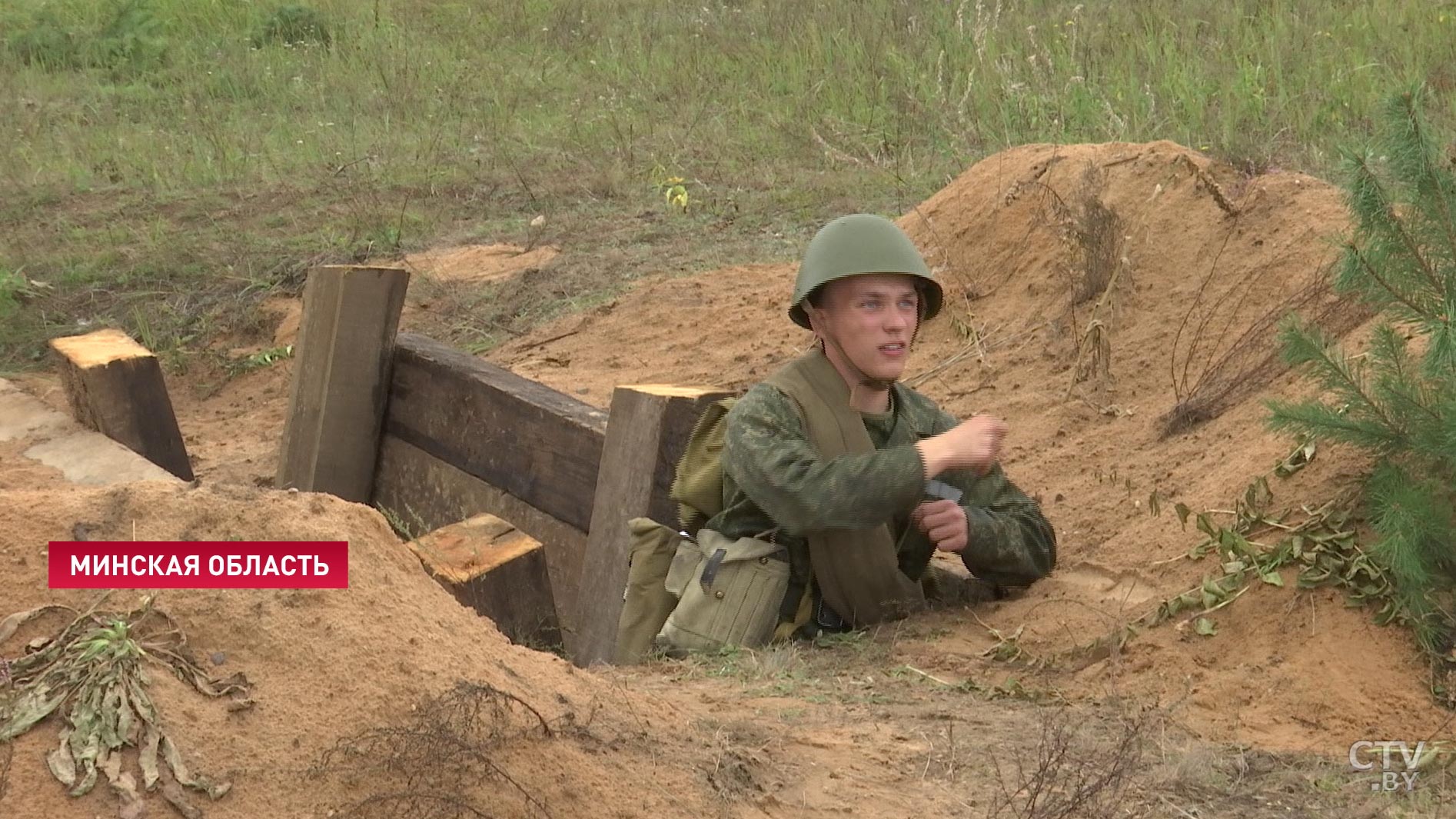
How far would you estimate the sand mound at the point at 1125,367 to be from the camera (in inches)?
138

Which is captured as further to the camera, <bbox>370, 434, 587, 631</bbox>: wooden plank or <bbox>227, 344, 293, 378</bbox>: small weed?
<bbox>227, 344, 293, 378</bbox>: small weed

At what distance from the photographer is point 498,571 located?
4.17 m

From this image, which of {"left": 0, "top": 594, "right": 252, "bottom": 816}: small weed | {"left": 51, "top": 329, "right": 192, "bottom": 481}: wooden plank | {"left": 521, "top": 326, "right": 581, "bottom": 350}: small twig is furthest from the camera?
{"left": 521, "top": 326, "right": 581, "bottom": 350}: small twig

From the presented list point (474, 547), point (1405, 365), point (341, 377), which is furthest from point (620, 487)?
point (1405, 365)

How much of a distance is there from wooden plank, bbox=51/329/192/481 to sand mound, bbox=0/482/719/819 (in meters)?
2.99

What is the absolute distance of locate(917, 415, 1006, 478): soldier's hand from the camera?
3.74m

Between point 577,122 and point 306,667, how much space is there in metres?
9.42

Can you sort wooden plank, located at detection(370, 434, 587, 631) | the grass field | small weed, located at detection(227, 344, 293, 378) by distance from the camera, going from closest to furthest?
wooden plank, located at detection(370, 434, 587, 631), small weed, located at detection(227, 344, 293, 378), the grass field

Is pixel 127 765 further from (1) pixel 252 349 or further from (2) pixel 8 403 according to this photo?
(1) pixel 252 349

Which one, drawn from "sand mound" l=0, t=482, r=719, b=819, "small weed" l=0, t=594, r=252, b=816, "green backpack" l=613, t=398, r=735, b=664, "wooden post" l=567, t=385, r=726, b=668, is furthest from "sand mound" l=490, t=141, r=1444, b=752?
"small weed" l=0, t=594, r=252, b=816

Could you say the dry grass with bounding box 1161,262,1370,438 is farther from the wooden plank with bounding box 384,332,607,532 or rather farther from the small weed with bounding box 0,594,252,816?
the small weed with bounding box 0,594,252,816

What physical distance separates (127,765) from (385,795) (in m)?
0.36

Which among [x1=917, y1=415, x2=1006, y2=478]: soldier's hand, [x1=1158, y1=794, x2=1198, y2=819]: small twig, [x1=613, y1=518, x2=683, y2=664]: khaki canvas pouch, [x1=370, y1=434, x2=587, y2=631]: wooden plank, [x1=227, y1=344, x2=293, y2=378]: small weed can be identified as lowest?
[x1=227, y1=344, x2=293, y2=378]: small weed

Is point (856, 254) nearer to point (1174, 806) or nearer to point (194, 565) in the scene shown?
point (1174, 806)
